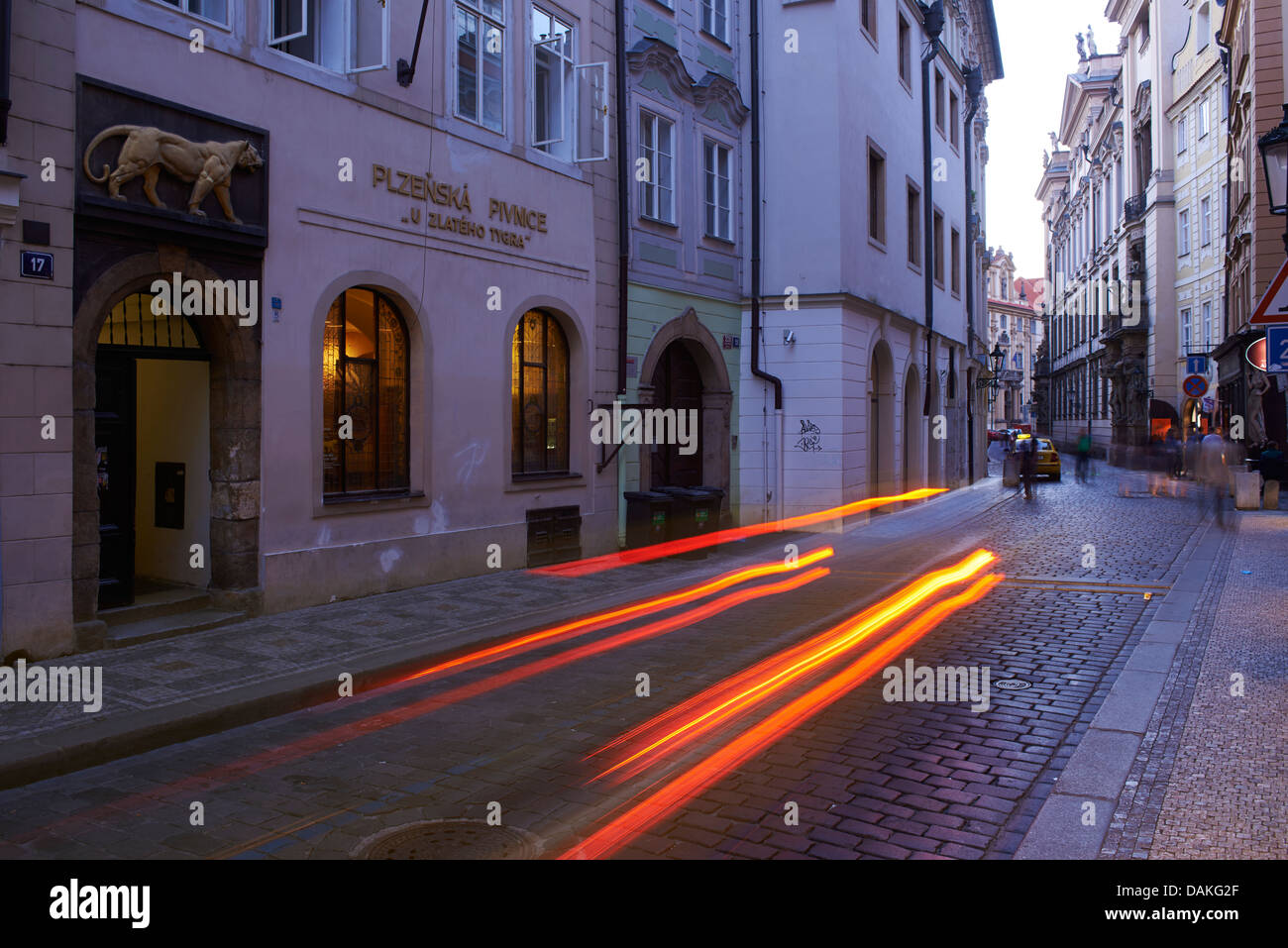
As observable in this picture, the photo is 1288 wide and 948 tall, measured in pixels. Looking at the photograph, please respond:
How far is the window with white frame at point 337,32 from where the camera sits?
10.6 meters

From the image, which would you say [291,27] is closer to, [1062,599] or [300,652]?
[300,652]

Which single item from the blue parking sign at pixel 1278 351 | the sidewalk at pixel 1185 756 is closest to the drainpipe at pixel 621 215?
the sidewalk at pixel 1185 756

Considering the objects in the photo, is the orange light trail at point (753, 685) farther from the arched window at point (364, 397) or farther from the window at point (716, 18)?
the window at point (716, 18)

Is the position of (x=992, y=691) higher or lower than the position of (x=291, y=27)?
lower

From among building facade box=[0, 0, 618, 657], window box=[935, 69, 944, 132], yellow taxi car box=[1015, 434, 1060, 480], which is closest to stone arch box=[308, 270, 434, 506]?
building facade box=[0, 0, 618, 657]

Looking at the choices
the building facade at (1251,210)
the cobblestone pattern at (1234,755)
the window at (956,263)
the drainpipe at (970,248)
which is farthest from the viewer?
the drainpipe at (970,248)

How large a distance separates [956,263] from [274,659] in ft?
91.5

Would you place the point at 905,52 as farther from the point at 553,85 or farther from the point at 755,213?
the point at 553,85

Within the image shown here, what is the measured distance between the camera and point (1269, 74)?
29.8m

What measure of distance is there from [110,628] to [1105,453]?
57756 millimetres

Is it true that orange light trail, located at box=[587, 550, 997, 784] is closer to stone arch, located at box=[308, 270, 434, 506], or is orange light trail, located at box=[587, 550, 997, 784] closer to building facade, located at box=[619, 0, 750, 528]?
stone arch, located at box=[308, 270, 434, 506]

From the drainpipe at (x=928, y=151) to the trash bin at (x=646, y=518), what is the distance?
13964 millimetres

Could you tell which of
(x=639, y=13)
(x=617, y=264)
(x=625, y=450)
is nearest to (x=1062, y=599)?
(x=625, y=450)
